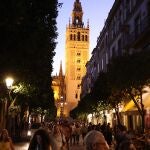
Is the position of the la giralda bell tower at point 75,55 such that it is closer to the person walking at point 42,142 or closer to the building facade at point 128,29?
the building facade at point 128,29

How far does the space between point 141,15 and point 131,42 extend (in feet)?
9.70

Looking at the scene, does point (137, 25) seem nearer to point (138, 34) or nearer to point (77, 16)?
point (138, 34)

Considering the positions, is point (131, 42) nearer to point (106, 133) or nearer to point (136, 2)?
point (136, 2)

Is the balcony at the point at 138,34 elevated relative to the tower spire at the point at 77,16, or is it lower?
lower

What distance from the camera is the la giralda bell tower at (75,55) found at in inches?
5778

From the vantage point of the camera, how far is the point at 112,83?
87.6 feet

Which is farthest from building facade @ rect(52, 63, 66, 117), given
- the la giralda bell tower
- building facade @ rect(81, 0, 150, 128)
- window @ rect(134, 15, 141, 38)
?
window @ rect(134, 15, 141, 38)

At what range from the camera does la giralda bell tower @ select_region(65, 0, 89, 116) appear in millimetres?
146750

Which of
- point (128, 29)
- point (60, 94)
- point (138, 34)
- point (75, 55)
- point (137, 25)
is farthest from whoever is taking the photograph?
point (60, 94)

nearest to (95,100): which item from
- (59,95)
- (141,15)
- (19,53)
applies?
(141,15)

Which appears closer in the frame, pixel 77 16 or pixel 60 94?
pixel 77 16

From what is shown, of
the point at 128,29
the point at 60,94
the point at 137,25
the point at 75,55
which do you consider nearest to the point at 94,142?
the point at 137,25

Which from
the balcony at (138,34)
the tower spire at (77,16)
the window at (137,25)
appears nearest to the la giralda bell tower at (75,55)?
the tower spire at (77,16)

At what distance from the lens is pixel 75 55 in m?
151
